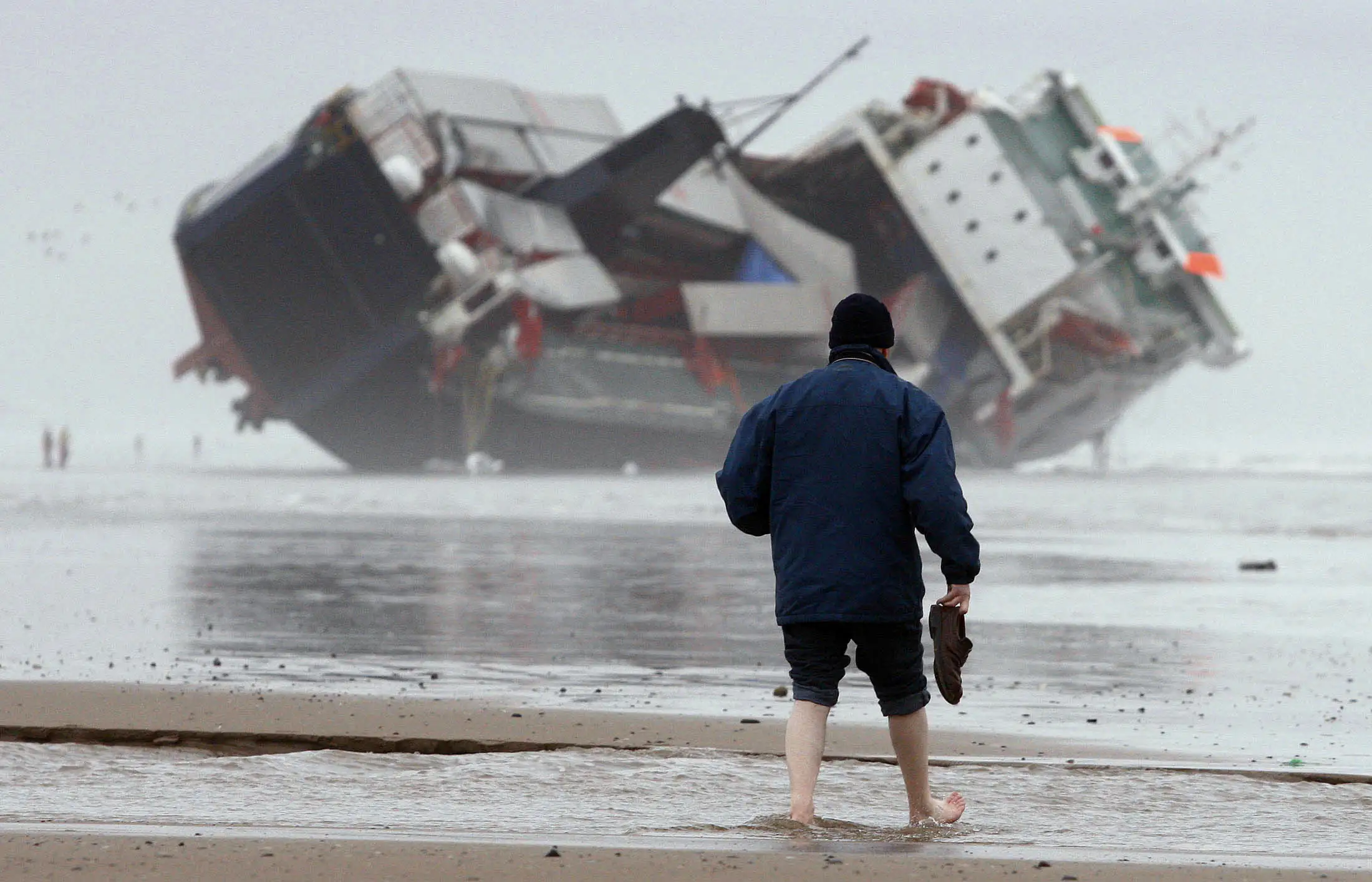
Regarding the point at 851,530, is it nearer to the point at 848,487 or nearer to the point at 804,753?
the point at 848,487

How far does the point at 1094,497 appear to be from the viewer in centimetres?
4481

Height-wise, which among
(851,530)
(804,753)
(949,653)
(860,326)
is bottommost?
(804,753)

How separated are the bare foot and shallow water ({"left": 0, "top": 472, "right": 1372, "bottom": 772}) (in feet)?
5.11

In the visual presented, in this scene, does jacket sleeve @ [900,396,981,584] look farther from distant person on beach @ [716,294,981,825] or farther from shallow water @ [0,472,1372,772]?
shallow water @ [0,472,1372,772]

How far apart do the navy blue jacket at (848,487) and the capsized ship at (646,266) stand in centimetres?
4178

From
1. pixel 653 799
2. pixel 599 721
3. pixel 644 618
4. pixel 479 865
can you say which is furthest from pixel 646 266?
pixel 479 865

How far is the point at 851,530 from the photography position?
217 inches

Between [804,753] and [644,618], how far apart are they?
22.6 feet

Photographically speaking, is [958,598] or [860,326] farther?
[860,326]

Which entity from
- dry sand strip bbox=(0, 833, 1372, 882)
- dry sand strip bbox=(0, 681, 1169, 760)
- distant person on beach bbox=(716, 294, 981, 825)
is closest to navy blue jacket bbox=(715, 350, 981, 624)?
distant person on beach bbox=(716, 294, 981, 825)

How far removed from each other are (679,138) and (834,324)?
141ft

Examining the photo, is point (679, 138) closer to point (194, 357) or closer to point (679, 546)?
point (194, 357)

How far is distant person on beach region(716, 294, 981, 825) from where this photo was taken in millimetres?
5461

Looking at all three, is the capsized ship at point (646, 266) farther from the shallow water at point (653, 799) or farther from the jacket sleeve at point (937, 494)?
the jacket sleeve at point (937, 494)
